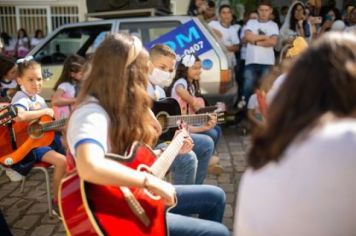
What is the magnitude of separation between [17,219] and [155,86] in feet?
5.20

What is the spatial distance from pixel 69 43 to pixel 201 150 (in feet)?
13.5

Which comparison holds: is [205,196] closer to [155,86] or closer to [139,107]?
[139,107]

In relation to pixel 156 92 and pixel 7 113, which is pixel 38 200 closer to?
pixel 7 113

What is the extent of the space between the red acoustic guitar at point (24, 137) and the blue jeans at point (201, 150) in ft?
3.57

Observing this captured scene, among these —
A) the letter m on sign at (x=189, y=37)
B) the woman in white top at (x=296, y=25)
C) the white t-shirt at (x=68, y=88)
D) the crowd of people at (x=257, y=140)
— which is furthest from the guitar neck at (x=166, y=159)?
the woman in white top at (x=296, y=25)

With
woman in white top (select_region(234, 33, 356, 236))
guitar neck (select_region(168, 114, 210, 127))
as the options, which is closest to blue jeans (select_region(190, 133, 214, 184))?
guitar neck (select_region(168, 114, 210, 127))

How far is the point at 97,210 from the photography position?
5.67 ft

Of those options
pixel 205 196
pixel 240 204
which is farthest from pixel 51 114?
pixel 240 204

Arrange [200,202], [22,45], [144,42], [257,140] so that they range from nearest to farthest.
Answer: [257,140]
[200,202]
[144,42]
[22,45]

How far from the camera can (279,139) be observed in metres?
1.21

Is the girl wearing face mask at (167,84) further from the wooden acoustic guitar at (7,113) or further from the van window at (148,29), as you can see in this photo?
the van window at (148,29)

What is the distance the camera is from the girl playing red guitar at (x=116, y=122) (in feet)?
5.58

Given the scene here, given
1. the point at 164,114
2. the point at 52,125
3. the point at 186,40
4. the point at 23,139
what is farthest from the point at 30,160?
the point at 186,40

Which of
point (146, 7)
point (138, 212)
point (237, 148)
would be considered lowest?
point (237, 148)
